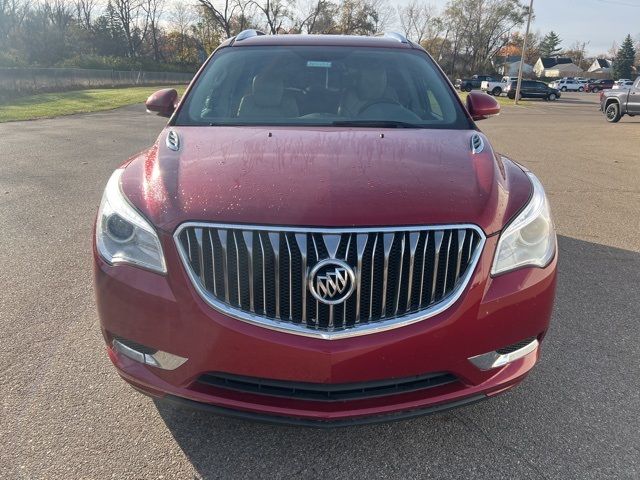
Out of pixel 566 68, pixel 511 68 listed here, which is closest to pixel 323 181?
pixel 511 68

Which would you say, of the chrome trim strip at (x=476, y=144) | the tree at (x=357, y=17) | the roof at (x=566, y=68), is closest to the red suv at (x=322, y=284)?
the chrome trim strip at (x=476, y=144)

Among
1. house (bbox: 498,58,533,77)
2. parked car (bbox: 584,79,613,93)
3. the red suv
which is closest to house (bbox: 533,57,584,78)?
house (bbox: 498,58,533,77)

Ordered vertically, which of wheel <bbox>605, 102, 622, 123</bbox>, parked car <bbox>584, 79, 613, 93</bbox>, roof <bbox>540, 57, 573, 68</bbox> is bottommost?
wheel <bbox>605, 102, 622, 123</bbox>

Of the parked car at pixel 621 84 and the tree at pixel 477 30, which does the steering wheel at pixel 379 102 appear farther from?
the tree at pixel 477 30

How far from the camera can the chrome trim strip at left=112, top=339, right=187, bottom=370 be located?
2033mm

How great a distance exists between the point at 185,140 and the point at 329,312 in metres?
1.32

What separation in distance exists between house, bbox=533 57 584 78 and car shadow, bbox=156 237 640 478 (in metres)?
116

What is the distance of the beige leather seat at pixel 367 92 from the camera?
10.9ft

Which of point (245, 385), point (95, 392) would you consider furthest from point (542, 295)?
point (95, 392)

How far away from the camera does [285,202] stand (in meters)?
1.99

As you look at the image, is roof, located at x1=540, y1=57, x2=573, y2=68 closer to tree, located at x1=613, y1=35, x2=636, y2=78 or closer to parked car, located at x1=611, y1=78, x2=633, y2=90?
tree, located at x1=613, y1=35, x2=636, y2=78

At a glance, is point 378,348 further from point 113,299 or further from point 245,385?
point 113,299

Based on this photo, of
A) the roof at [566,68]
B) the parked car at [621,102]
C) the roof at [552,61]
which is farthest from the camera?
the roof at [552,61]

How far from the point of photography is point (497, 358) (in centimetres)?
213
